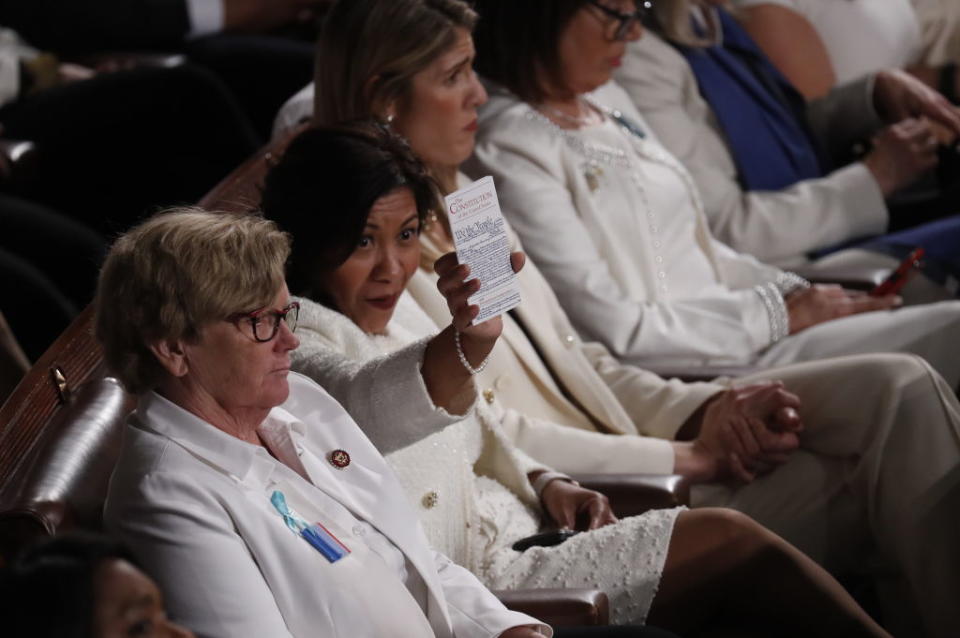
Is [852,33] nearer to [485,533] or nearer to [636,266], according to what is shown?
[636,266]

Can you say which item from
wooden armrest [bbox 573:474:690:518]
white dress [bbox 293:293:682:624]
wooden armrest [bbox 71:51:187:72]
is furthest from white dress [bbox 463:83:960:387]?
wooden armrest [bbox 71:51:187:72]

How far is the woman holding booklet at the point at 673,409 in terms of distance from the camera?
2.34 m

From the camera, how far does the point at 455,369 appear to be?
1.73 metres

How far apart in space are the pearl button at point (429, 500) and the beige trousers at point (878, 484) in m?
0.67

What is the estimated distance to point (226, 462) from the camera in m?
1.47

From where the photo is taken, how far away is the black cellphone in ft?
6.67

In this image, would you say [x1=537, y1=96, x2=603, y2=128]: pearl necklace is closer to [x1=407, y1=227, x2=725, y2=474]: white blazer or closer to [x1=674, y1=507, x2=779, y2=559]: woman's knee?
[x1=407, y1=227, x2=725, y2=474]: white blazer

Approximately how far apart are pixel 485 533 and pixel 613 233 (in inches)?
39.6

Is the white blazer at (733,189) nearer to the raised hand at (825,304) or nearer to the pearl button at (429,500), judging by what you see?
the raised hand at (825,304)

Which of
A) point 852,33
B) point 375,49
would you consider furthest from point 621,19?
point 852,33

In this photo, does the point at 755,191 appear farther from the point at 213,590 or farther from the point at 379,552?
the point at 213,590

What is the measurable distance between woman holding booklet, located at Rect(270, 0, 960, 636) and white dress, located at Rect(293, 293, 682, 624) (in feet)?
0.92

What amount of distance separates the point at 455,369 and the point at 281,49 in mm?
2220

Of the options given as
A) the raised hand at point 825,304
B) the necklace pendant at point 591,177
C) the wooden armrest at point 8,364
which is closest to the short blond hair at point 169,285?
the wooden armrest at point 8,364
